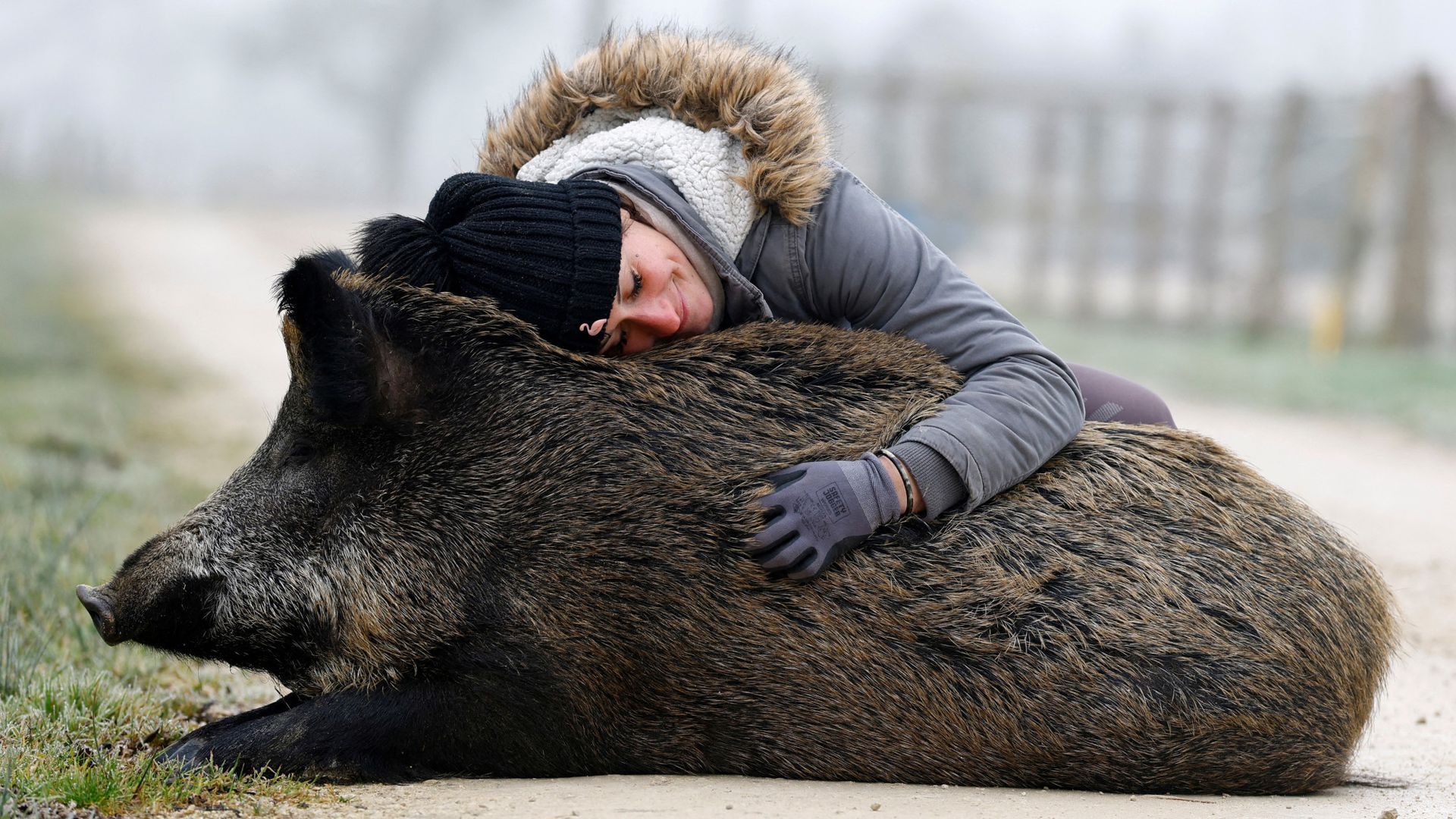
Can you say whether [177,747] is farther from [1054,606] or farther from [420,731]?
[1054,606]

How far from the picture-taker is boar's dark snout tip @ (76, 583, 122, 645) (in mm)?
3092

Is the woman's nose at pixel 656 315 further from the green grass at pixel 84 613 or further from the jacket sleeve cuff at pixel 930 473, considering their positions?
the green grass at pixel 84 613

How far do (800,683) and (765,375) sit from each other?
75 cm

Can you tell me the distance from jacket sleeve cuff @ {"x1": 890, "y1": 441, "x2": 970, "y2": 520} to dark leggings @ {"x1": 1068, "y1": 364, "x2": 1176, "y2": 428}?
790mm

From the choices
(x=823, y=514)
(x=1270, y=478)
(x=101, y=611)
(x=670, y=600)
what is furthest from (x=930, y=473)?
(x=1270, y=478)

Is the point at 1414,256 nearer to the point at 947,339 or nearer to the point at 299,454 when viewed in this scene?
the point at 947,339

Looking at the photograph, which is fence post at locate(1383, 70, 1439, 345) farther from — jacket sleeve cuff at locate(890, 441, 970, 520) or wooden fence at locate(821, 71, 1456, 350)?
jacket sleeve cuff at locate(890, 441, 970, 520)

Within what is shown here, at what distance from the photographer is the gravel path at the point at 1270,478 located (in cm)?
277

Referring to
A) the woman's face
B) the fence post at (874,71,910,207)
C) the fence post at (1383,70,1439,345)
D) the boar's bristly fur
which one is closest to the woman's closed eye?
the woman's face

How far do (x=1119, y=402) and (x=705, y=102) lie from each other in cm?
142

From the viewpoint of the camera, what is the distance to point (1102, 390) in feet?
12.2

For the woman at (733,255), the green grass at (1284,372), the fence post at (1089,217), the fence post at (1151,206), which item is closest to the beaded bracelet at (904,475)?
the woman at (733,255)

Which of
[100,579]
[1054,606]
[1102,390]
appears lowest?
[100,579]

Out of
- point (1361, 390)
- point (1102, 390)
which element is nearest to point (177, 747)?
point (1102, 390)
